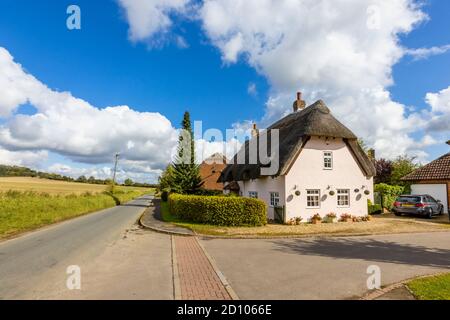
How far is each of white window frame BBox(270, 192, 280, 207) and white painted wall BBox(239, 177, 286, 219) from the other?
0.24 m

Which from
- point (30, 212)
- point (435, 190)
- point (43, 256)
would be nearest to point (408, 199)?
point (435, 190)

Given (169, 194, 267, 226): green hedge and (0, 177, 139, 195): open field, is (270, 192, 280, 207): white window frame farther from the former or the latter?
(0, 177, 139, 195): open field

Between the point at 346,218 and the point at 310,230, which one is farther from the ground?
the point at 346,218

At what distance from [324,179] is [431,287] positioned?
527 inches

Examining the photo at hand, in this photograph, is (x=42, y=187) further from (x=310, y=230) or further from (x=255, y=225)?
(x=310, y=230)

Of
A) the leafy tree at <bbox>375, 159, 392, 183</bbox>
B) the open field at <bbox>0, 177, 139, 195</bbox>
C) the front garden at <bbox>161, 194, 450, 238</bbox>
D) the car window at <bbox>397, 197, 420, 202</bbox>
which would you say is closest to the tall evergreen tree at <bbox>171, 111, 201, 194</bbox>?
the front garden at <bbox>161, 194, 450, 238</bbox>

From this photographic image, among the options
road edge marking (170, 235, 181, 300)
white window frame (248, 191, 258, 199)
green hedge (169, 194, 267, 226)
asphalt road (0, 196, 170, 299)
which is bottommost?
asphalt road (0, 196, 170, 299)

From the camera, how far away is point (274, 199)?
66.2ft

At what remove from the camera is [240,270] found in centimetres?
827

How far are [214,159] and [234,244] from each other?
42271mm

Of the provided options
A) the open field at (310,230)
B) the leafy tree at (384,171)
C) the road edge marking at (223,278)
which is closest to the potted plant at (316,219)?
the open field at (310,230)

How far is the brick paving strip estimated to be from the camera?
6.23 metres

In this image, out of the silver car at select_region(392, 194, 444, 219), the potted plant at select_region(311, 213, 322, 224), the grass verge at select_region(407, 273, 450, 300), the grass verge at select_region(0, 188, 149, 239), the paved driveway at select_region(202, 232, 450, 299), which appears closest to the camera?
the grass verge at select_region(407, 273, 450, 300)

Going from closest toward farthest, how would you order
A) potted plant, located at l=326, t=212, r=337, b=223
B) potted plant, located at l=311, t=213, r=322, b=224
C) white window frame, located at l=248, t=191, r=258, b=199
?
potted plant, located at l=311, t=213, r=322, b=224, potted plant, located at l=326, t=212, r=337, b=223, white window frame, located at l=248, t=191, r=258, b=199
